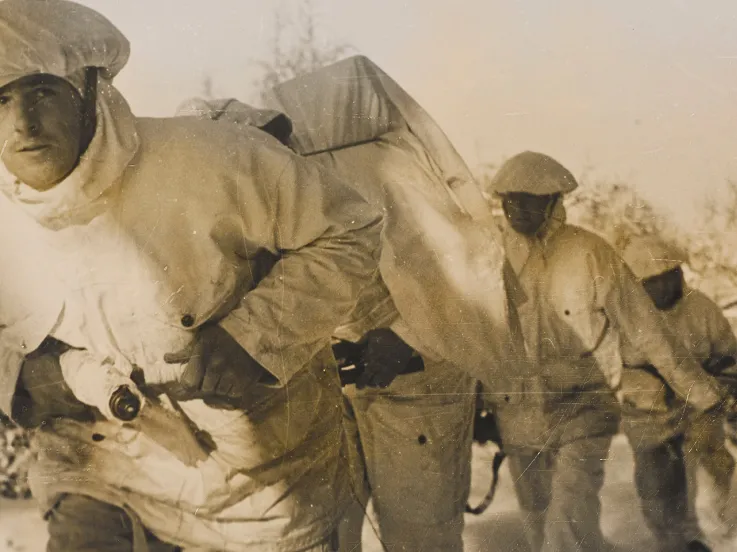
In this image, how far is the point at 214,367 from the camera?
189 centimetres

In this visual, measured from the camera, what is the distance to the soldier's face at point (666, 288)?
6.69ft

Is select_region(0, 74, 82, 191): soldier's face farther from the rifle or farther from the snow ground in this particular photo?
the snow ground

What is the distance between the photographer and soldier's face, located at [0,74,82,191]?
1791 mm

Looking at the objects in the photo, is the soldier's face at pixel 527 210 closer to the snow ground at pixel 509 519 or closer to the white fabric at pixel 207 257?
the white fabric at pixel 207 257

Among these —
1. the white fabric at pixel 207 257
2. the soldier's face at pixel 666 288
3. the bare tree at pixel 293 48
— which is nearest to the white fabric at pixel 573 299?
the soldier's face at pixel 666 288

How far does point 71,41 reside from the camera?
1.79m

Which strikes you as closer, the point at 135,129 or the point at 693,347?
the point at 135,129

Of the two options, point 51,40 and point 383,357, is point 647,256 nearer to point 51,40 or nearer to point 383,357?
point 383,357

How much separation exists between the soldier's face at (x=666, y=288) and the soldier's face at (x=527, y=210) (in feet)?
0.95

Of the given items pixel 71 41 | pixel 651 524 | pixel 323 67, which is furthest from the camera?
pixel 651 524

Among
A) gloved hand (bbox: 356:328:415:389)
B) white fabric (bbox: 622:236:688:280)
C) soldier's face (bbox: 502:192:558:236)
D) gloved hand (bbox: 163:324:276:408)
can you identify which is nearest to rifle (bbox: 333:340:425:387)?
gloved hand (bbox: 356:328:415:389)

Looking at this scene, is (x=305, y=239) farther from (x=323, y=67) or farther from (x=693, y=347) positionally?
(x=693, y=347)

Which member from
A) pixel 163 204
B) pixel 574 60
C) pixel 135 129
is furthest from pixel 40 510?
pixel 574 60

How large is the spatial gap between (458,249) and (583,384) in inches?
17.6
